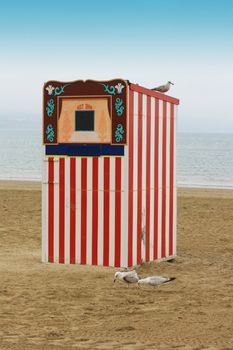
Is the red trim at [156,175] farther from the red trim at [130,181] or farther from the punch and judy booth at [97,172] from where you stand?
the red trim at [130,181]

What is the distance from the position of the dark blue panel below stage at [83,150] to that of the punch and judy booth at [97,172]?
0.01 meters

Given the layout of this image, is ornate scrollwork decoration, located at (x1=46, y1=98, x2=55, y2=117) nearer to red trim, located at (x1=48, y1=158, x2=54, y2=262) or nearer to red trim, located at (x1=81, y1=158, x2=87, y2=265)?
red trim, located at (x1=48, y1=158, x2=54, y2=262)

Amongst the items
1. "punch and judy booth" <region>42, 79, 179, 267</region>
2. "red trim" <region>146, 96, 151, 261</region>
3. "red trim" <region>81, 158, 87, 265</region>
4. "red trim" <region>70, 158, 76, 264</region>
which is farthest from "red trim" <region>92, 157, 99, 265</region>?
"red trim" <region>146, 96, 151, 261</region>

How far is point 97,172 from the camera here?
1025cm

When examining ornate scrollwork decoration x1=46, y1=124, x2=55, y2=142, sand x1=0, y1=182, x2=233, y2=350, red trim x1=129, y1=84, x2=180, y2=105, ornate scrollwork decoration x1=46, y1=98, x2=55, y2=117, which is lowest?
sand x1=0, y1=182, x2=233, y2=350

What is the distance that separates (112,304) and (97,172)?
2479 millimetres

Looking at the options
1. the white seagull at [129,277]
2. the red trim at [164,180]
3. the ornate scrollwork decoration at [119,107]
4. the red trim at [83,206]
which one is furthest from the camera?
the red trim at [164,180]

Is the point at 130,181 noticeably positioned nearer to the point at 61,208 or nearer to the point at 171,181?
the point at 61,208

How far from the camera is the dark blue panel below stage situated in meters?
10.1

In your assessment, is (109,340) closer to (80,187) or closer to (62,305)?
(62,305)

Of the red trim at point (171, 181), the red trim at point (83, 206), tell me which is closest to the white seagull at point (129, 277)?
the red trim at point (83, 206)

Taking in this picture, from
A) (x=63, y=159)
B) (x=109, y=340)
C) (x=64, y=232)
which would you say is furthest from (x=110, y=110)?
(x=109, y=340)

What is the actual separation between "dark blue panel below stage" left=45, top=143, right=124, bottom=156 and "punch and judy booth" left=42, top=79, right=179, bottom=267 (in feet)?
0.04

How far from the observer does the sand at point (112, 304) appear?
6.58m
